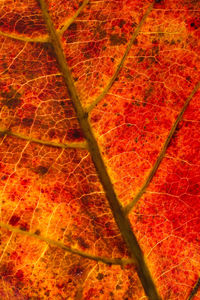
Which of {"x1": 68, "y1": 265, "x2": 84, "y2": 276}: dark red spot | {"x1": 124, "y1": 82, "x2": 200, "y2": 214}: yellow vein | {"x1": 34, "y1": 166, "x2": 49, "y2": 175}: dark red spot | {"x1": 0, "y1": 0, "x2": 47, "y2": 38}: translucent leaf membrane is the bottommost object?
{"x1": 68, "y1": 265, "x2": 84, "y2": 276}: dark red spot

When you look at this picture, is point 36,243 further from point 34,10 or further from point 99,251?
point 34,10

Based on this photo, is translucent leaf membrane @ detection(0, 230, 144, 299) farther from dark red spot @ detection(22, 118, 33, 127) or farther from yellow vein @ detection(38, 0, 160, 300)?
dark red spot @ detection(22, 118, 33, 127)

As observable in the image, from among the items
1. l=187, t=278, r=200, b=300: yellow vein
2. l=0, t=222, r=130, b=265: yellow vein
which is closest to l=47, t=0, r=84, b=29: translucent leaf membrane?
l=0, t=222, r=130, b=265: yellow vein

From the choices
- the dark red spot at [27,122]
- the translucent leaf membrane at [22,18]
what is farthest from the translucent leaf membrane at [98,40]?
the dark red spot at [27,122]

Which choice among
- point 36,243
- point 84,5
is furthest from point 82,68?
point 36,243

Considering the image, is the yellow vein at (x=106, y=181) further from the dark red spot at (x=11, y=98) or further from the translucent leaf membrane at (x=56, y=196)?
the dark red spot at (x=11, y=98)

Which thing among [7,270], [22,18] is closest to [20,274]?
[7,270]

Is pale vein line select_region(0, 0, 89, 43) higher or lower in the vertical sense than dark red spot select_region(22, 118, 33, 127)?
higher
